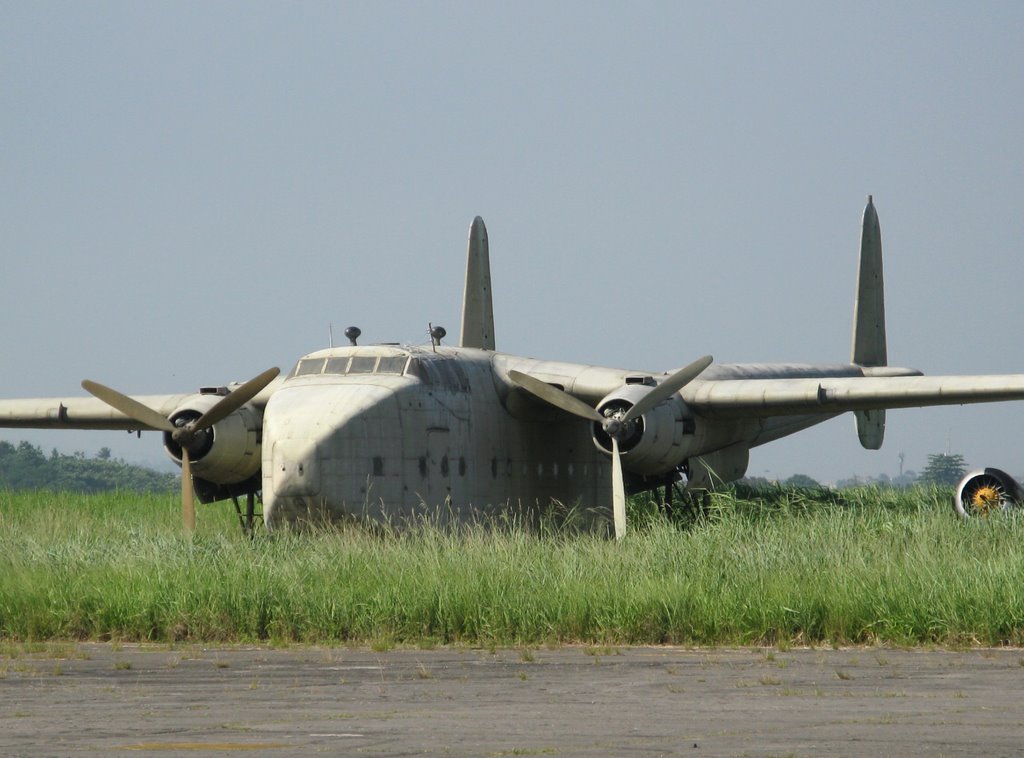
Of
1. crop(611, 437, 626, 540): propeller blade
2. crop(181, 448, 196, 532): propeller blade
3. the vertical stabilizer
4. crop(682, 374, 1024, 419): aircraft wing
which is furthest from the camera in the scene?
the vertical stabilizer

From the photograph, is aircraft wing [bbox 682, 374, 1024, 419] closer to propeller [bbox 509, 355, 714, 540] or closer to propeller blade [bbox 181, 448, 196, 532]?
propeller [bbox 509, 355, 714, 540]

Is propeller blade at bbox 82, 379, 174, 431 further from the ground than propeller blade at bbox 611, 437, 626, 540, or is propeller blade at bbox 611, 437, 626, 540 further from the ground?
propeller blade at bbox 82, 379, 174, 431

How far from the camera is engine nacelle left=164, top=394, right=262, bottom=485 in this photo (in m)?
22.7

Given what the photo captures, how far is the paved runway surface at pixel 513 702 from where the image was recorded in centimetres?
769

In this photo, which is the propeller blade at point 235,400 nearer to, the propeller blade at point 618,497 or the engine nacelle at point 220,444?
the engine nacelle at point 220,444

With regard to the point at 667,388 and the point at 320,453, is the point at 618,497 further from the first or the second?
the point at 320,453

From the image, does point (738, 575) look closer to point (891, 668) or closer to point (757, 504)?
point (891, 668)

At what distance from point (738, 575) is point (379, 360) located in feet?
23.8

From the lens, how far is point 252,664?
464 inches

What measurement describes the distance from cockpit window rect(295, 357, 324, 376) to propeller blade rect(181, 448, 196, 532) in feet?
8.87

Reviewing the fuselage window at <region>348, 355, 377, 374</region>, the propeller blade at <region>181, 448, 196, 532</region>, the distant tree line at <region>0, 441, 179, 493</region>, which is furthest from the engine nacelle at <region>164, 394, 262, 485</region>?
the distant tree line at <region>0, 441, 179, 493</region>

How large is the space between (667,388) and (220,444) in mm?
7072

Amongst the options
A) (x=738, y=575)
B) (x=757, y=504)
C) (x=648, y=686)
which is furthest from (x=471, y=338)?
(x=648, y=686)

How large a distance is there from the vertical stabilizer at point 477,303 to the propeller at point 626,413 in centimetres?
569
